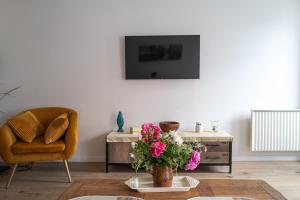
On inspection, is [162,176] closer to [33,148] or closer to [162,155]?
[162,155]

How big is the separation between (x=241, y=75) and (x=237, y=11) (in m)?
0.91

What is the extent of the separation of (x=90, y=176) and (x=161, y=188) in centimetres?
187

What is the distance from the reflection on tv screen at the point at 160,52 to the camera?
3918 mm

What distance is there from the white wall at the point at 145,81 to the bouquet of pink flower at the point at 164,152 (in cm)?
221

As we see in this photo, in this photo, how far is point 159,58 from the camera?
12.9 ft

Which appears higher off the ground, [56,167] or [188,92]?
[188,92]

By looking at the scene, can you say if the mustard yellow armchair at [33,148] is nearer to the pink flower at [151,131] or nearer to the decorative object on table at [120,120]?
the decorative object on table at [120,120]

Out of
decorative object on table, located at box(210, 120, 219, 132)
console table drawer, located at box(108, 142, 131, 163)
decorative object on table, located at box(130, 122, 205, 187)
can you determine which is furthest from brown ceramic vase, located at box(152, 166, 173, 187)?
decorative object on table, located at box(210, 120, 219, 132)

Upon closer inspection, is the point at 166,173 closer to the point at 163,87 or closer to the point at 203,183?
the point at 203,183

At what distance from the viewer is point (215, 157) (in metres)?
3.58

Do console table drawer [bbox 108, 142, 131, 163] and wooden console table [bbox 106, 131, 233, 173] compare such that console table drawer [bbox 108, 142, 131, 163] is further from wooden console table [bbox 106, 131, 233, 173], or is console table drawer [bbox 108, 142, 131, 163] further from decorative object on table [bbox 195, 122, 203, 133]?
decorative object on table [bbox 195, 122, 203, 133]

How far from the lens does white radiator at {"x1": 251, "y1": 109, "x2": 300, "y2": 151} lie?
12.8 feet

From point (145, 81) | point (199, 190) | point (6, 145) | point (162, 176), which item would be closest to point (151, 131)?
point (162, 176)

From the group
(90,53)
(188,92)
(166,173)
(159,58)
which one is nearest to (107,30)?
(90,53)
